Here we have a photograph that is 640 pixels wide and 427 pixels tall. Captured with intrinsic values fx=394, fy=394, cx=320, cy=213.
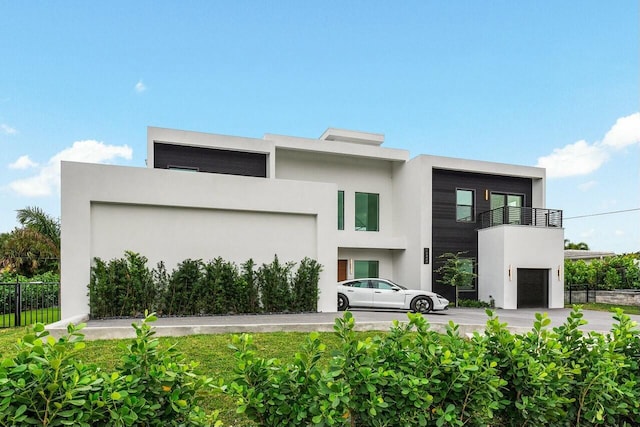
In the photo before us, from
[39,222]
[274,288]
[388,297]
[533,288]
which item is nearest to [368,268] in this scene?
[388,297]

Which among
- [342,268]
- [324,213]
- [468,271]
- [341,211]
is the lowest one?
[468,271]

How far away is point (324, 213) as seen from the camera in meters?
12.4

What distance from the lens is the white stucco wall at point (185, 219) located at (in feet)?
33.3

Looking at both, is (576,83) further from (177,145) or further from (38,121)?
(38,121)

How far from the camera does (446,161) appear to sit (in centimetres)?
1819

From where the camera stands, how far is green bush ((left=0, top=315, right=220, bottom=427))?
1.88 meters

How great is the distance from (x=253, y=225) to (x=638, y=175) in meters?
9.66

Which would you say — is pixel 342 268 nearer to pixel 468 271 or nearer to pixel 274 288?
pixel 468 271

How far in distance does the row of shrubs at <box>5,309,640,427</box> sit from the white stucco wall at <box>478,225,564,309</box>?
15.0 m

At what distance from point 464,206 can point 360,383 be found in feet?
58.7

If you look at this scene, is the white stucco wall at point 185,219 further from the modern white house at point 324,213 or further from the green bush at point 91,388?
the green bush at point 91,388

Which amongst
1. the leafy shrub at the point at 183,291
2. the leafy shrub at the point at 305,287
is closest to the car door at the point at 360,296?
the leafy shrub at the point at 305,287

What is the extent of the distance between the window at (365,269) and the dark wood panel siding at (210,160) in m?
6.09

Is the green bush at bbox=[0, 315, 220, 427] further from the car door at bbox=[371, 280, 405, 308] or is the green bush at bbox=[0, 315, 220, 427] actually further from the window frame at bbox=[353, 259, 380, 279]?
the window frame at bbox=[353, 259, 380, 279]
